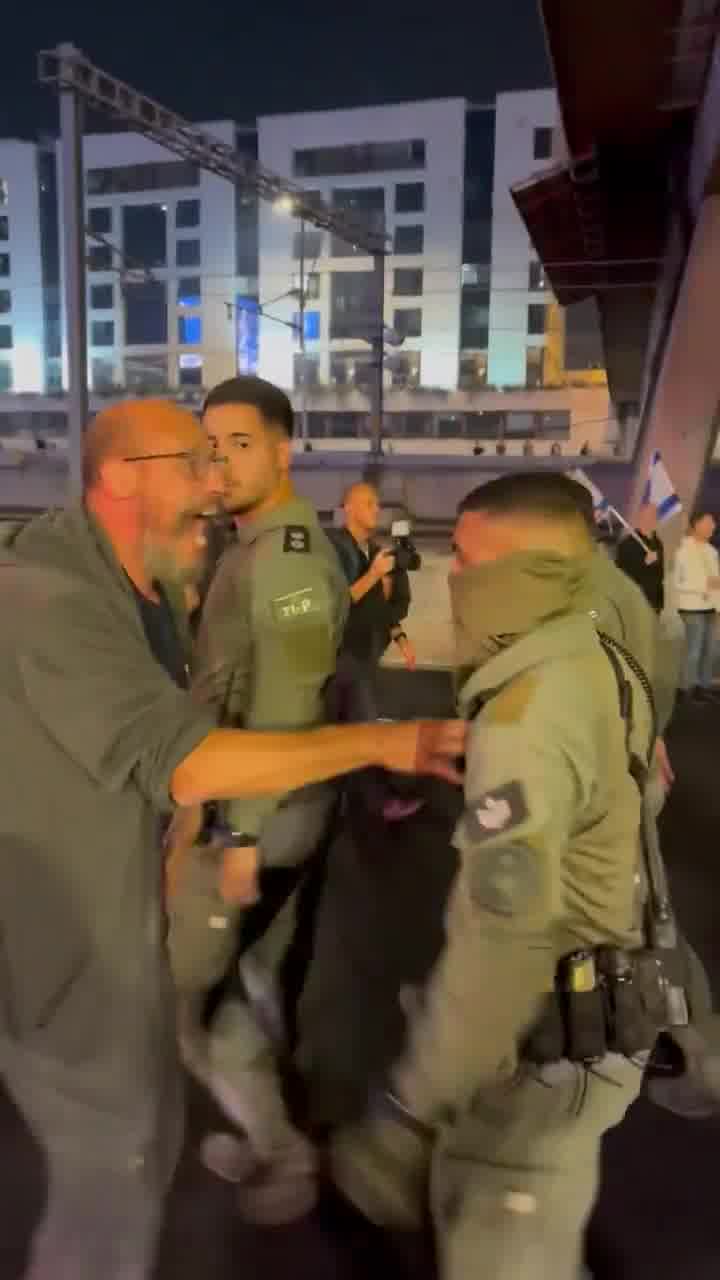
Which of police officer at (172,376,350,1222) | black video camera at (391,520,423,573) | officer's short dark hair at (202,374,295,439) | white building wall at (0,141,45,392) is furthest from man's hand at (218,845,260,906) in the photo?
white building wall at (0,141,45,392)

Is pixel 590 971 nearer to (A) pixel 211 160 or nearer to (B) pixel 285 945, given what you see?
(B) pixel 285 945

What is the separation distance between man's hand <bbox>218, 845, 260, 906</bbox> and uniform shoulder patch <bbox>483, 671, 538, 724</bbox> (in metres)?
0.99

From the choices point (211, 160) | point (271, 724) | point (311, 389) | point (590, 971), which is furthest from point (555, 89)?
point (311, 389)

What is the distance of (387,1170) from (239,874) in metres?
0.72

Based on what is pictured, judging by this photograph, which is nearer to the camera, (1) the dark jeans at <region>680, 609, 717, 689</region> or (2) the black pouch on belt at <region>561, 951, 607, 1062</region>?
(2) the black pouch on belt at <region>561, 951, 607, 1062</region>

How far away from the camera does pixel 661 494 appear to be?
8359mm

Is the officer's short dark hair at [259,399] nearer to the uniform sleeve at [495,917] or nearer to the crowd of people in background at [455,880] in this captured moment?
the crowd of people in background at [455,880]

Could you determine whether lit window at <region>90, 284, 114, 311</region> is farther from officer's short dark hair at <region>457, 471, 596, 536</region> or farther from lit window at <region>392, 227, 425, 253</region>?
officer's short dark hair at <region>457, 471, 596, 536</region>

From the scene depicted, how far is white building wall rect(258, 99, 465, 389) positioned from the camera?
49531mm

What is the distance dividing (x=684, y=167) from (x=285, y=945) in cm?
889

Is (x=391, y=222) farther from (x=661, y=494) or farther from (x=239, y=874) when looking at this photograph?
(x=239, y=874)

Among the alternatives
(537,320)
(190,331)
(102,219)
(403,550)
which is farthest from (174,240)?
(403,550)

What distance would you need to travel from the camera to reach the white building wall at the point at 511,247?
49.0m

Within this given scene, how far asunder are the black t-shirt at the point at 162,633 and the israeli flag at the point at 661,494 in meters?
6.74
